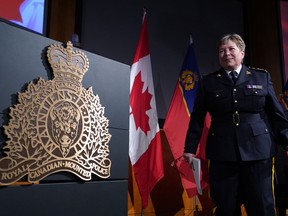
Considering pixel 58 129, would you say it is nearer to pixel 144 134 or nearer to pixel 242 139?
pixel 242 139

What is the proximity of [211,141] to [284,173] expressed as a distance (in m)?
1.60

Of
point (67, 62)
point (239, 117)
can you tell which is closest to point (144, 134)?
point (239, 117)

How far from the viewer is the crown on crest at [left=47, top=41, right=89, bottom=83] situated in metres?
0.92

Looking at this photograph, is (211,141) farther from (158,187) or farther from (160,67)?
(160,67)

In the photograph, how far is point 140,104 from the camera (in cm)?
223

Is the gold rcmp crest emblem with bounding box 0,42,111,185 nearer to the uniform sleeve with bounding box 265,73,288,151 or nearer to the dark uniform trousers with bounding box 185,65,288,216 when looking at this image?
the dark uniform trousers with bounding box 185,65,288,216

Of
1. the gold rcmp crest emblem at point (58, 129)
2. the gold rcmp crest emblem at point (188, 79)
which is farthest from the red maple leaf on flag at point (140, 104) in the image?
the gold rcmp crest emblem at point (58, 129)

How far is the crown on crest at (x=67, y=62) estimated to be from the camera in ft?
3.00

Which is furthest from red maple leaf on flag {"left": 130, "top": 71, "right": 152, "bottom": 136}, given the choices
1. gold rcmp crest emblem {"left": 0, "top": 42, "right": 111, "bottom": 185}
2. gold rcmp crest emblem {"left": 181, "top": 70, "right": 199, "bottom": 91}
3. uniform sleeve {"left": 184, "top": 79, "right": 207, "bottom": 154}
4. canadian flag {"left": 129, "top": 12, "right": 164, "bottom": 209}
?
gold rcmp crest emblem {"left": 0, "top": 42, "right": 111, "bottom": 185}

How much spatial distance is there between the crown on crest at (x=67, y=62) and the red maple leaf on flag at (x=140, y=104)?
1.21m

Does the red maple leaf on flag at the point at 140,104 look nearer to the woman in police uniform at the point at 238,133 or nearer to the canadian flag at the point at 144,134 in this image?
the canadian flag at the point at 144,134

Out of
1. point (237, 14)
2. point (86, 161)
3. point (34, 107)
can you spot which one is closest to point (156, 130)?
point (86, 161)

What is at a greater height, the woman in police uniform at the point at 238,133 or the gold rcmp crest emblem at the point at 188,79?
the gold rcmp crest emblem at the point at 188,79

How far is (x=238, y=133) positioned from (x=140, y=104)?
0.92 metres
